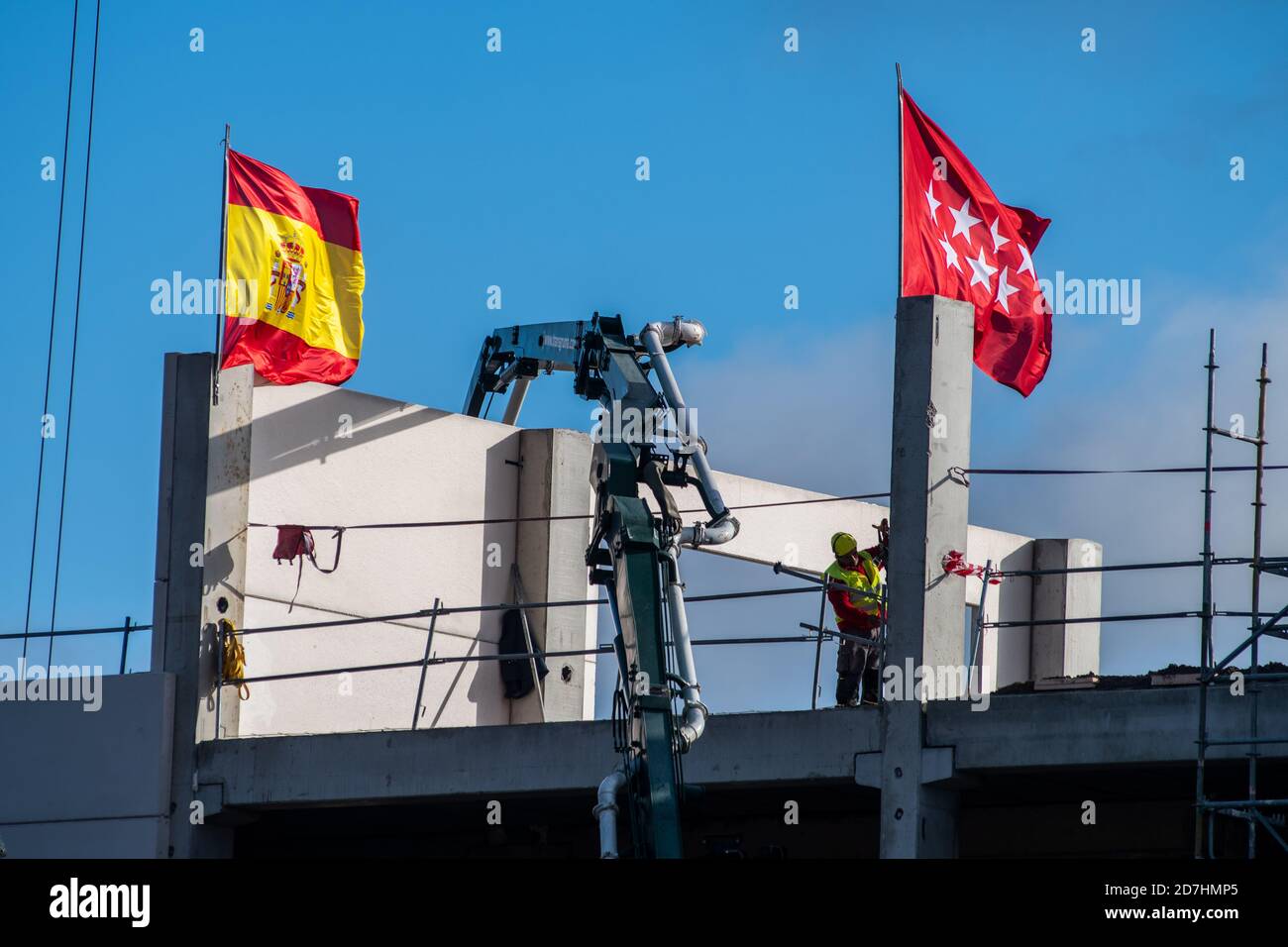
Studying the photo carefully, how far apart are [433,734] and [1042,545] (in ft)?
41.7

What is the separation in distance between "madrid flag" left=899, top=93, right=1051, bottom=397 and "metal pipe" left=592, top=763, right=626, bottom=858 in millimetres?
5770

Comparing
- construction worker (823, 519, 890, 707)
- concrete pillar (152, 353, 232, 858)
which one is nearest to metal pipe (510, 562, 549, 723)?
concrete pillar (152, 353, 232, 858)

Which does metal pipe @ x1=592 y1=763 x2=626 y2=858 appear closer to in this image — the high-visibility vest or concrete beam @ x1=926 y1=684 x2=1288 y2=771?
concrete beam @ x1=926 y1=684 x2=1288 y2=771

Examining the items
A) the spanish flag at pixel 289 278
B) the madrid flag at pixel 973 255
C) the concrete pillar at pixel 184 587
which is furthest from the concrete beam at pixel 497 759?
the madrid flag at pixel 973 255

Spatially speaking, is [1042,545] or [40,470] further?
[1042,545]

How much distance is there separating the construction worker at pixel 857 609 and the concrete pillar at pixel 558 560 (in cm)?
420

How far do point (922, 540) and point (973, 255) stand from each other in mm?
3886

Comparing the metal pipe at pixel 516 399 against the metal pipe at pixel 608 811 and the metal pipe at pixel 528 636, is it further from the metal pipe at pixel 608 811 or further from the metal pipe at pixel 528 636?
the metal pipe at pixel 608 811

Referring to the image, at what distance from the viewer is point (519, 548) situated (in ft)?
79.8

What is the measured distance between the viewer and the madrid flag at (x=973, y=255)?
67.3ft

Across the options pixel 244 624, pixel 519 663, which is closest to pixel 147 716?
pixel 244 624

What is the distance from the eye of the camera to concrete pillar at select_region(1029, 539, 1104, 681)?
2933 centimetres

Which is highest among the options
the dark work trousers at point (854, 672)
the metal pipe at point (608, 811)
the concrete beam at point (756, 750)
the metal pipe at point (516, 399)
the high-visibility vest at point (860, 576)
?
the metal pipe at point (516, 399)
